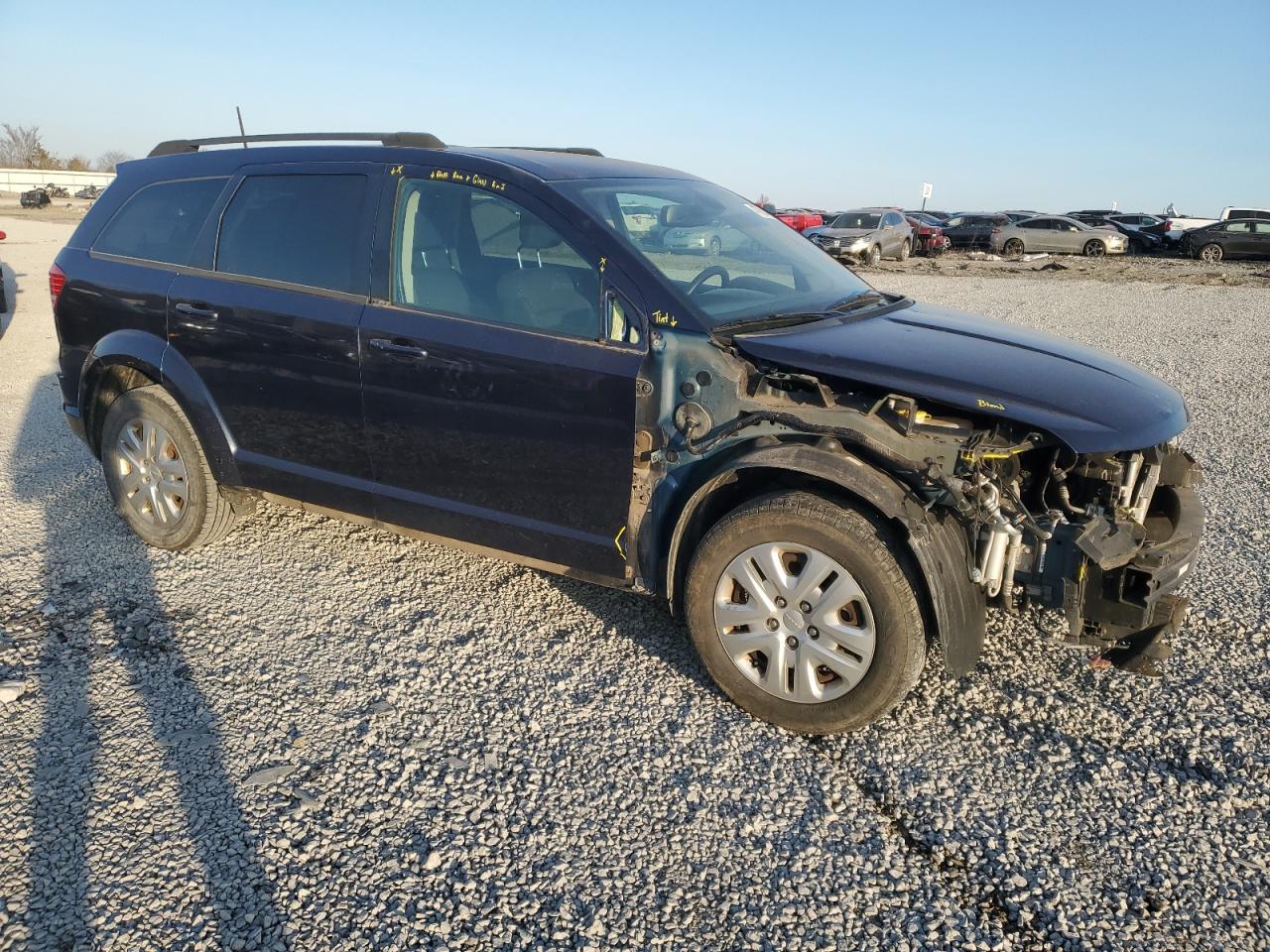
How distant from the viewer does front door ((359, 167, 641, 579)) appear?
337cm

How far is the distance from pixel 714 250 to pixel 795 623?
5.47 feet

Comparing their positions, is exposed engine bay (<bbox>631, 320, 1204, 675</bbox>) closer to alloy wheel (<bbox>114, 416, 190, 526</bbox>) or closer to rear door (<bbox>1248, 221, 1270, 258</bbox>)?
alloy wheel (<bbox>114, 416, 190, 526</bbox>)

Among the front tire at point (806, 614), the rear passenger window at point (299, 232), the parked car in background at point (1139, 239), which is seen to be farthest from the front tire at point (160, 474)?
the parked car in background at point (1139, 239)

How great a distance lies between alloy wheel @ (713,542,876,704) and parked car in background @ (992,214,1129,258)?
3109cm

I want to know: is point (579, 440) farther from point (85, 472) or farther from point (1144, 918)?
point (85, 472)

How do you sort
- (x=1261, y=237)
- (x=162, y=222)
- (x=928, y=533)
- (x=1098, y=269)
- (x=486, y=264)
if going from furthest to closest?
(x=1261, y=237) < (x=1098, y=269) < (x=162, y=222) < (x=486, y=264) < (x=928, y=533)

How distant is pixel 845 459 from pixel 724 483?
48cm

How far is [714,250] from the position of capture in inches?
153

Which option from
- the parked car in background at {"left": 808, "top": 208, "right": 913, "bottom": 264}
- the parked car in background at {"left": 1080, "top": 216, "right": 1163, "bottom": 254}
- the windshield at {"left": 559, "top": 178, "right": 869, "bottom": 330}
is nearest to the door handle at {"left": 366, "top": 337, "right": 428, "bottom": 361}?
A: the windshield at {"left": 559, "top": 178, "right": 869, "bottom": 330}

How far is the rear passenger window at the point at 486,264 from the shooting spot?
343cm

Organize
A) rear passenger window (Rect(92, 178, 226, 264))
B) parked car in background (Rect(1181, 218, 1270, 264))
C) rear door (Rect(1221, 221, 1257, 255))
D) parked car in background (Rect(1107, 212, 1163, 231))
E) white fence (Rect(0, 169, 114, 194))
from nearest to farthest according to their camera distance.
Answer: rear passenger window (Rect(92, 178, 226, 264))
parked car in background (Rect(1181, 218, 1270, 264))
rear door (Rect(1221, 221, 1257, 255))
parked car in background (Rect(1107, 212, 1163, 231))
white fence (Rect(0, 169, 114, 194))

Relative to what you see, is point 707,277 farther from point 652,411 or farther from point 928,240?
point 928,240

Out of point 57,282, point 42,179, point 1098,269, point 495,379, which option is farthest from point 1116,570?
point 42,179

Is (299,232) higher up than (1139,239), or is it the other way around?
(299,232)
